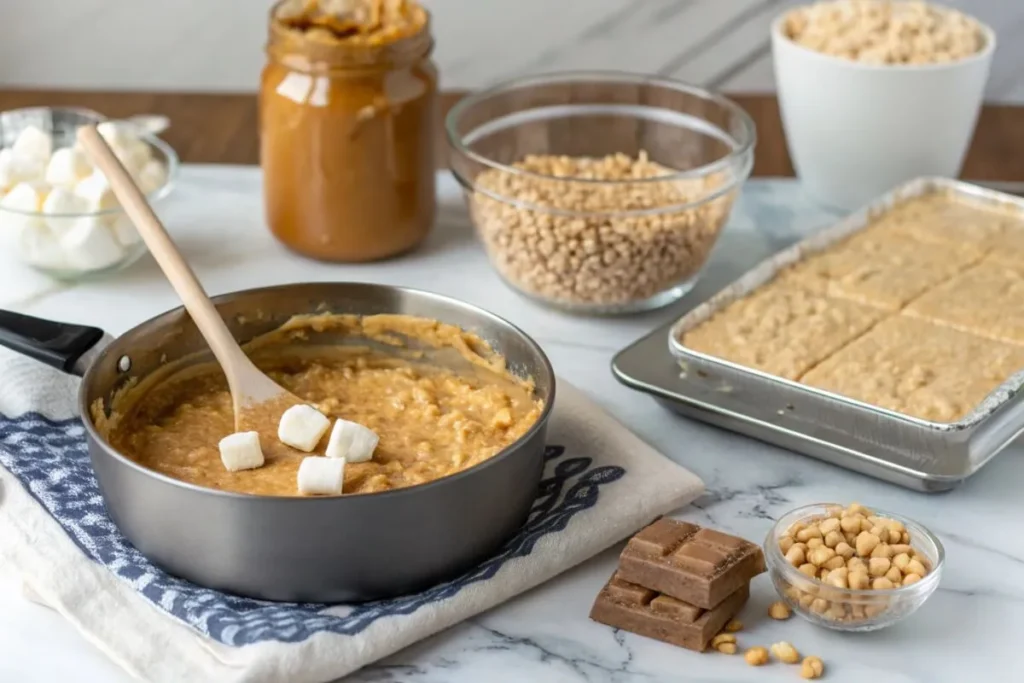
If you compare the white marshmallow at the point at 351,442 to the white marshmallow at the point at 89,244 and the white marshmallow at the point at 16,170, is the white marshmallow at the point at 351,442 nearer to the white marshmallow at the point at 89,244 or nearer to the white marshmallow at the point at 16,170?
the white marshmallow at the point at 89,244

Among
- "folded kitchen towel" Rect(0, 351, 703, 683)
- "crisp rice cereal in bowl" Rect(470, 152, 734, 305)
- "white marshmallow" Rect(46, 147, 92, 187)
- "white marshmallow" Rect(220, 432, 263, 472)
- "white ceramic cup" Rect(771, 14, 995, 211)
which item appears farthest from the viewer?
"white ceramic cup" Rect(771, 14, 995, 211)

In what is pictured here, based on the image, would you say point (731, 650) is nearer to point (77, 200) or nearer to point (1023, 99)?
point (77, 200)

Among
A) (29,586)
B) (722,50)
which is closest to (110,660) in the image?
(29,586)

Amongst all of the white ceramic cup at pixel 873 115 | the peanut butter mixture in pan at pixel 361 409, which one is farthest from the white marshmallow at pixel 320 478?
the white ceramic cup at pixel 873 115

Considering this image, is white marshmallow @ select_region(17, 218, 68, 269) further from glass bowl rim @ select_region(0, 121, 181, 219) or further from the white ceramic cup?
the white ceramic cup

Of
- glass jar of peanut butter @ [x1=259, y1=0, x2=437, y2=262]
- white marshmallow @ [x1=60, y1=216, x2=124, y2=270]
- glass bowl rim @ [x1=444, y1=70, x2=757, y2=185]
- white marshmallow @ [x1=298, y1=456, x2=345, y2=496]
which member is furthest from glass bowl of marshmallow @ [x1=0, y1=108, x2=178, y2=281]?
white marshmallow @ [x1=298, y1=456, x2=345, y2=496]
